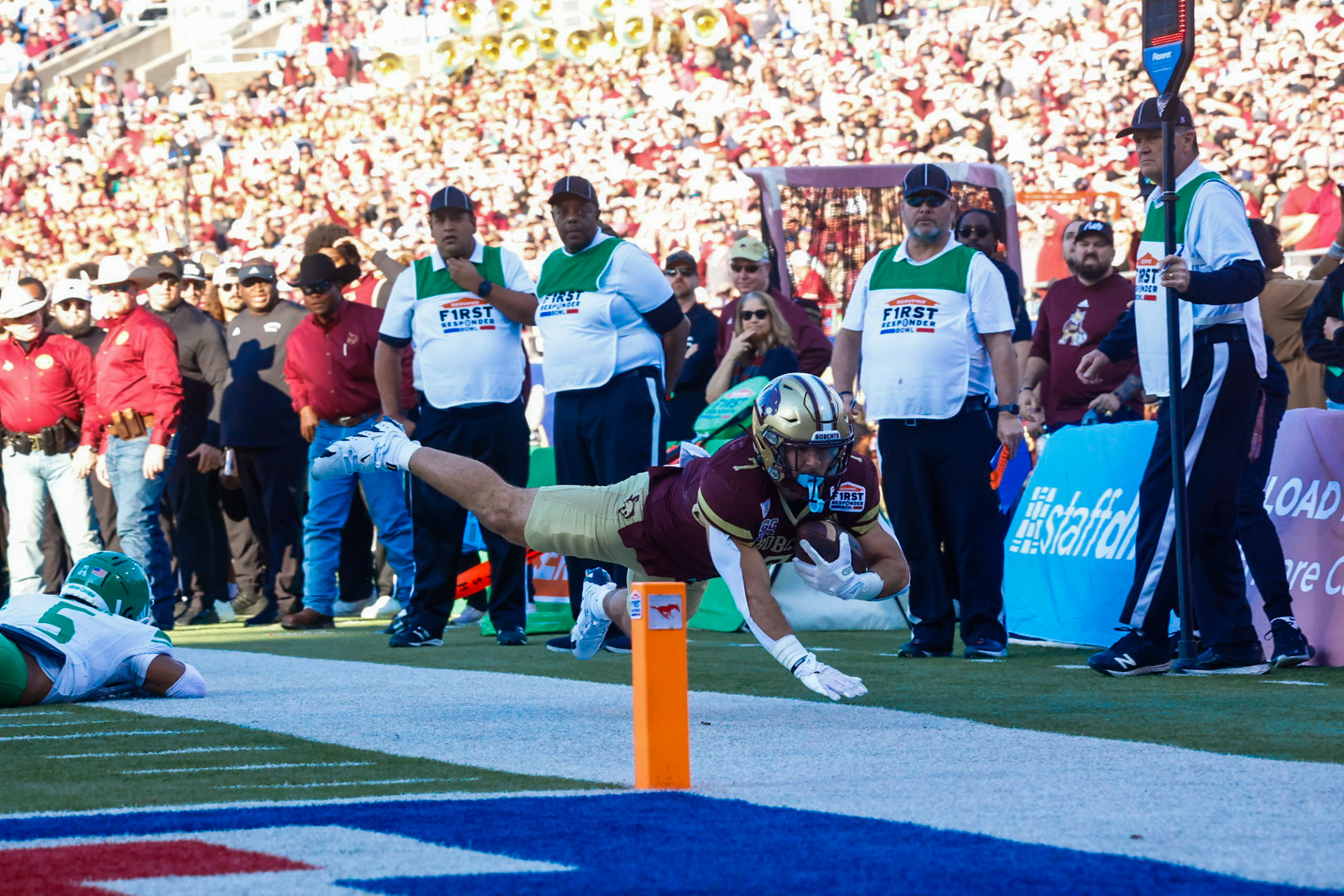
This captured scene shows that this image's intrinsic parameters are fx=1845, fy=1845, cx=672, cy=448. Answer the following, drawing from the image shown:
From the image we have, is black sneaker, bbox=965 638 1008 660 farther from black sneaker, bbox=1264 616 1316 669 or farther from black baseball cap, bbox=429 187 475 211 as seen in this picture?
black baseball cap, bbox=429 187 475 211

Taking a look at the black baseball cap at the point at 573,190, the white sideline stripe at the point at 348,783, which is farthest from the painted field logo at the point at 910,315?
the white sideline stripe at the point at 348,783

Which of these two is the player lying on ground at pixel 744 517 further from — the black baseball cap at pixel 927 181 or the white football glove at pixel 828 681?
the black baseball cap at pixel 927 181

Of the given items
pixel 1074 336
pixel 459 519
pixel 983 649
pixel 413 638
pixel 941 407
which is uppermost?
pixel 1074 336

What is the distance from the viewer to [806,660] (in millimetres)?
5551

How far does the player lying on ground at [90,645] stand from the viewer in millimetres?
6754

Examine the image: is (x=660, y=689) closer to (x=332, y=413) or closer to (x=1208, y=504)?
(x=1208, y=504)

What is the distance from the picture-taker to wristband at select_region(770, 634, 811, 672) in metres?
5.58

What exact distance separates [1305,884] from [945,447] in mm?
5309

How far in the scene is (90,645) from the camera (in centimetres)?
693

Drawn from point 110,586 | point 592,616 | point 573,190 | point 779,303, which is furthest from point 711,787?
point 779,303

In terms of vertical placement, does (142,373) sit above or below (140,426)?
above

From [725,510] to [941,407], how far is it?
2.62 metres

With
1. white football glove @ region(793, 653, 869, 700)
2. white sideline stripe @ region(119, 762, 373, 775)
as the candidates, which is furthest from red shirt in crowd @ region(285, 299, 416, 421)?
white sideline stripe @ region(119, 762, 373, 775)

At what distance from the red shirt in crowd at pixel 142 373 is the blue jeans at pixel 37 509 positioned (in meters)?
0.48
